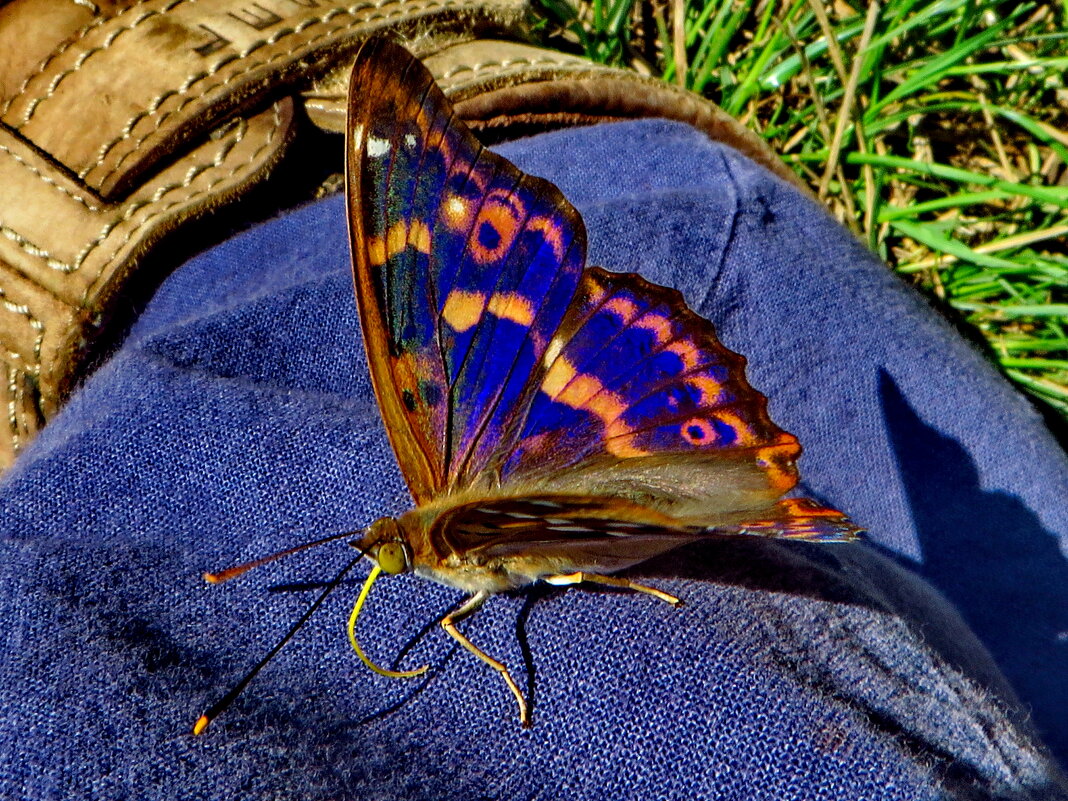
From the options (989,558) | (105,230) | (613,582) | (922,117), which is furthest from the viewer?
(922,117)

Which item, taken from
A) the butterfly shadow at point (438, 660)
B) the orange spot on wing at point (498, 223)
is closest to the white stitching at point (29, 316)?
the butterfly shadow at point (438, 660)

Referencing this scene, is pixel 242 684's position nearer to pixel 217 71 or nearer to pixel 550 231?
pixel 550 231

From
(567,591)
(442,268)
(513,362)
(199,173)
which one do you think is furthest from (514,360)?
(199,173)

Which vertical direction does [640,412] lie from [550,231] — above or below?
below

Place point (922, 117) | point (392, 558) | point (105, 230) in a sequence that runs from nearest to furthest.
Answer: point (392, 558) < point (105, 230) < point (922, 117)

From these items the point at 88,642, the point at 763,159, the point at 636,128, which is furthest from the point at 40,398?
the point at 763,159

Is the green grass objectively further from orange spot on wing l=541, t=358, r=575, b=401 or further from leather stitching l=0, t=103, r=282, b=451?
orange spot on wing l=541, t=358, r=575, b=401

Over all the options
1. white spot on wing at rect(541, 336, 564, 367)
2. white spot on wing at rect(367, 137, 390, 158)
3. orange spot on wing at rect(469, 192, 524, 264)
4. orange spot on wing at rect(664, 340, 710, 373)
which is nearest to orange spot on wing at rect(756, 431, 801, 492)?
orange spot on wing at rect(664, 340, 710, 373)
